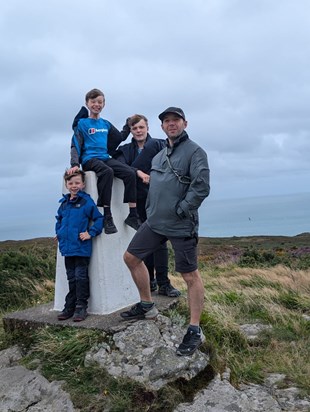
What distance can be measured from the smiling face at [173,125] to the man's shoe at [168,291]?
2.24 m

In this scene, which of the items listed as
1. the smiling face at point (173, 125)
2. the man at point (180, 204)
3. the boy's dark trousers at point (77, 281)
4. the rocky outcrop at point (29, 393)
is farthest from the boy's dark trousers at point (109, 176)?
the rocky outcrop at point (29, 393)

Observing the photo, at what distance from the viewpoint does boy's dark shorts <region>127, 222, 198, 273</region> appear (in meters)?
4.30

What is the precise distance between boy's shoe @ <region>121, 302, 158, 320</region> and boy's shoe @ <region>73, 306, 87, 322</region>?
491 mm

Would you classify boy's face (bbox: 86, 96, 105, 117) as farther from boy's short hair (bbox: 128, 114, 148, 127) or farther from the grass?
the grass

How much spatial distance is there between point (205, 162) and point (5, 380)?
Answer: 2.94 meters

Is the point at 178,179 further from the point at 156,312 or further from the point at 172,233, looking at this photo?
the point at 156,312

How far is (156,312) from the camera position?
498 cm

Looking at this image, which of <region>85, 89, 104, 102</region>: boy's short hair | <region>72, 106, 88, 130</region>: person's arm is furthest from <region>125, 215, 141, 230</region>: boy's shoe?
<region>85, 89, 104, 102</region>: boy's short hair

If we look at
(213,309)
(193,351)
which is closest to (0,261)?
(213,309)

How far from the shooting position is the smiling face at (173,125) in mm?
4383

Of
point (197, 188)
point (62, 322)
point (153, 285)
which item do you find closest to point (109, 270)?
point (62, 322)

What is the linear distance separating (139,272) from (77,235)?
94 cm

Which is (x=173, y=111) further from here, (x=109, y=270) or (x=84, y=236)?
(x=109, y=270)

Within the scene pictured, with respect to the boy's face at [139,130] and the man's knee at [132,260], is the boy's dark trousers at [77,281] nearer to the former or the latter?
the man's knee at [132,260]
